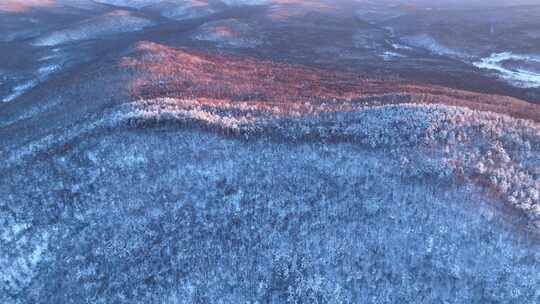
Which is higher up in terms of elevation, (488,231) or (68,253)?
(488,231)

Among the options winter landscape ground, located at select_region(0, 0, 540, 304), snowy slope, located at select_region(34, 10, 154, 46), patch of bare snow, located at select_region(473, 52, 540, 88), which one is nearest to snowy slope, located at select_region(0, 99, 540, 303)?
winter landscape ground, located at select_region(0, 0, 540, 304)

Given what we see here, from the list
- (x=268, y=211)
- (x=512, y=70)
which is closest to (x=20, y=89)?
(x=268, y=211)

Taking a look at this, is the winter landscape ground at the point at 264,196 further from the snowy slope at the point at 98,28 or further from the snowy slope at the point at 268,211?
the snowy slope at the point at 98,28

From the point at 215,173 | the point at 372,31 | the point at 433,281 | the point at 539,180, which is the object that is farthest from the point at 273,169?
the point at 372,31

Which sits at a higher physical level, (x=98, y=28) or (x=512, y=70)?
(x=98, y=28)

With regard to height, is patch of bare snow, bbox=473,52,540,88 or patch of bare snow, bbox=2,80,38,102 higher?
patch of bare snow, bbox=473,52,540,88

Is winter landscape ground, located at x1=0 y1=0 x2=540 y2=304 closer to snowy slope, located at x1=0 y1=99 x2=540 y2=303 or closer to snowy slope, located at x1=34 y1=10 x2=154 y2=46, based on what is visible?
snowy slope, located at x1=0 y1=99 x2=540 y2=303

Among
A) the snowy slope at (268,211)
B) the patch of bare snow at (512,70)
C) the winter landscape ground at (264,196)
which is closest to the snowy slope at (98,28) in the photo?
Result: the winter landscape ground at (264,196)

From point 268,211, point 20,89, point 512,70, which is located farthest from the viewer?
point 512,70

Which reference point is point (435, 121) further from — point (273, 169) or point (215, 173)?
point (215, 173)

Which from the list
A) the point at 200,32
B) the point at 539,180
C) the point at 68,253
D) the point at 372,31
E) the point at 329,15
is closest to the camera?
the point at 68,253

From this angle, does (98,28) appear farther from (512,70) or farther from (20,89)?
(512,70)
